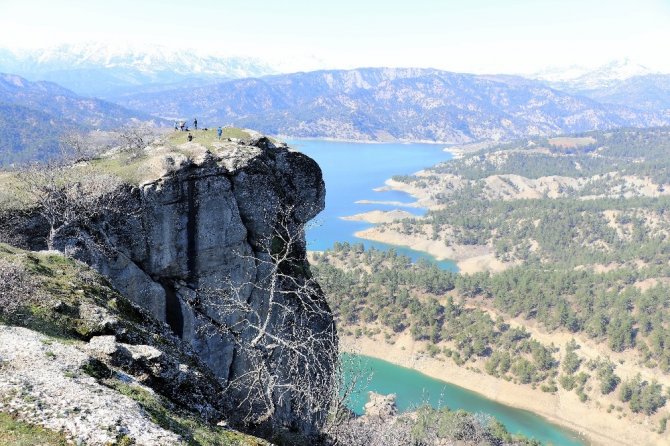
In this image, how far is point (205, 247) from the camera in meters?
24.5

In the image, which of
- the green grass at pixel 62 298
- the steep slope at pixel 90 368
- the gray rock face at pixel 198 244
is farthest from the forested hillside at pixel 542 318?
the steep slope at pixel 90 368

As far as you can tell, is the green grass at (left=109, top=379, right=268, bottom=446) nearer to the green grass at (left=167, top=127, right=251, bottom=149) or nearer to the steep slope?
the steep slope

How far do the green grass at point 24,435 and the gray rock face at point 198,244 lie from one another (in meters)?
13.3

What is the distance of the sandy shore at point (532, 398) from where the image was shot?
63500 mm

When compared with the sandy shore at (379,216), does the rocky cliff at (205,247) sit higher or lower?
higher

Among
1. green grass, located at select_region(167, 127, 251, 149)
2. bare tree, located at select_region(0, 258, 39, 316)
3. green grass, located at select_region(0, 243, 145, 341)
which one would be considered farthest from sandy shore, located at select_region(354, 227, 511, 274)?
bare tree, located at select_region(0, 258, 39, 316)

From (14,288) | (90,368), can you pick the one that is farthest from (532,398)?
(14,288)

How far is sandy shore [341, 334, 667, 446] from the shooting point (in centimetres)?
6350

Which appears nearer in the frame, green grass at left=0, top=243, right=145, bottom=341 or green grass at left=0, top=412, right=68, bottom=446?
green grass at left=0, top=412, right=68, bottom=446

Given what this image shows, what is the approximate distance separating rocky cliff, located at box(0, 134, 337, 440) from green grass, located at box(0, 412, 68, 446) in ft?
40.2

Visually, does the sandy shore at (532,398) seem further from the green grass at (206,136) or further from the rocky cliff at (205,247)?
the green grass at (206,136)

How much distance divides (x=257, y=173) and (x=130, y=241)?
711cm

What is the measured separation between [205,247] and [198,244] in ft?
1.24

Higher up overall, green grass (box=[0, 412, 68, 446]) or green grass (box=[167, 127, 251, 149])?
green grass (box=[167, 127, 251, 149])
